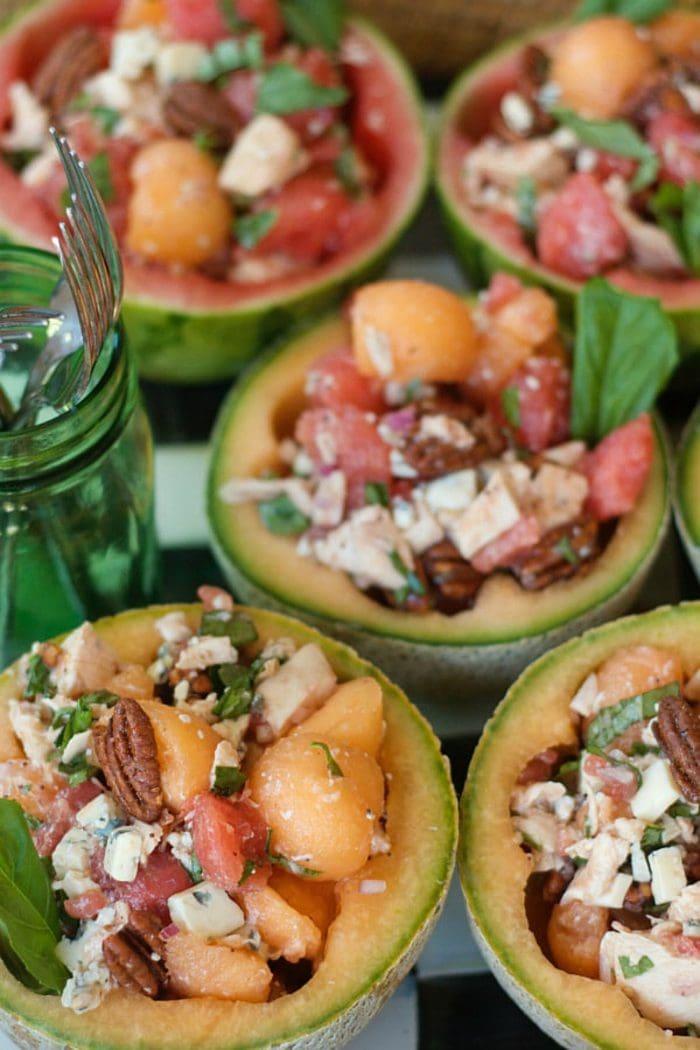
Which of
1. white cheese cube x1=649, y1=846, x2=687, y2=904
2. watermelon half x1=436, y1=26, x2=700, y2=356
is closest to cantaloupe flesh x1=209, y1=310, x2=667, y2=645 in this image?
watermelon half x1=436, y1=26, x2=700, y2=356

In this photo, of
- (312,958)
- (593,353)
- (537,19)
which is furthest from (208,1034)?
(537,19)

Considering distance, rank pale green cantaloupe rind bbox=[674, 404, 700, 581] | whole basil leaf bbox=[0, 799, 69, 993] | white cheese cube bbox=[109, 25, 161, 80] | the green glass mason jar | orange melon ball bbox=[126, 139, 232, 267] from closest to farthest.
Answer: whole basil leaf bbox=[0, 799, 69, 993]
the green glass mason jar
pale green cantaloupe rind bbox=[674, 404, 700, 581]
orange melon ball bbox=[126, 139, 232, 267]
white cheese cube bbox=[109, 25, 161, 80]

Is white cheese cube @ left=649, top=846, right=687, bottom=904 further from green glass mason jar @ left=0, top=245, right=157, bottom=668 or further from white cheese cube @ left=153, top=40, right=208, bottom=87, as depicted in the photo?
white cheese cube @ left=153, top=40, right=208, bottom=87

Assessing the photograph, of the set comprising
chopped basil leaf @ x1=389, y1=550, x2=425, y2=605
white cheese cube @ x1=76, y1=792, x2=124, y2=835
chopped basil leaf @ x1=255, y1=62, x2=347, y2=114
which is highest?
chopped basil leaf @ x1=255, y1=62, x2=347, y2=114

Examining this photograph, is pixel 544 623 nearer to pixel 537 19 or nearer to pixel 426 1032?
pixel 426 1032

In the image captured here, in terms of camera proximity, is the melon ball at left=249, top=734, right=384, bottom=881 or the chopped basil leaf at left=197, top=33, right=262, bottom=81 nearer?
the melon ball at left=249, top=734, right=384, bottom=881

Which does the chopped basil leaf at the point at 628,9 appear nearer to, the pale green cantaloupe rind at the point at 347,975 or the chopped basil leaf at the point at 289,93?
the chopped basil leaf at the point at 289,93

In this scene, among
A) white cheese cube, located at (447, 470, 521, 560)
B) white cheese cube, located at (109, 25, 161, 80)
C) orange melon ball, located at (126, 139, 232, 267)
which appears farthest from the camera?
white cheese cube, located at (109, 25, 161, 80)

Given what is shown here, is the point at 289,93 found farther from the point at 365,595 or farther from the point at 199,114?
the point at 365,595
